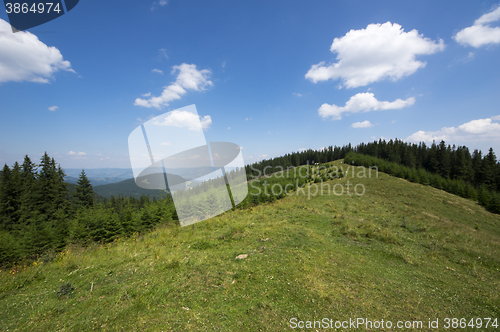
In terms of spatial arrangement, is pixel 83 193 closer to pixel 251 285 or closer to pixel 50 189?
pixel 50 189

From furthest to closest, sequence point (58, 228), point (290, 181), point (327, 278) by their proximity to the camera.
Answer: point (290, 181) → point (58, 228) → point (327, 278)

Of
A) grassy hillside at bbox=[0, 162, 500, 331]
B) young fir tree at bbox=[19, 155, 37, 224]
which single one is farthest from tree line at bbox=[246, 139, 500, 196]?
young fir tree at bbox=[19, 155, 37, 224]

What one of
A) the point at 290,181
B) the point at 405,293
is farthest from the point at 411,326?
the point at 290,181

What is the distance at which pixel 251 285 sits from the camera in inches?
215

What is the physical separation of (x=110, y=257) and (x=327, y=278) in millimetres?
9353

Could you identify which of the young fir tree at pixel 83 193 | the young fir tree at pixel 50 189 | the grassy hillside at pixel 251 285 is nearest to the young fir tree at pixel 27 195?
the young fir tree at pixel 50 189

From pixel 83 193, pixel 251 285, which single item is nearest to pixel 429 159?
pixel 251 285

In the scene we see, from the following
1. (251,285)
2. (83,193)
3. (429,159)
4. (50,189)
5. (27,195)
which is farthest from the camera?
(429,159)

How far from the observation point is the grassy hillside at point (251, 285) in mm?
4297

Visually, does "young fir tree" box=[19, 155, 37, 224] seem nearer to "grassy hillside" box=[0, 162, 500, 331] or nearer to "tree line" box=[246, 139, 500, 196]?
"grassy hillside" box=[0, 162, 500, 331]

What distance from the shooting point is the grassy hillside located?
4297 millimetres

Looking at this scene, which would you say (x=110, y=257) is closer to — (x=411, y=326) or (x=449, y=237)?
(x=411, y=326)

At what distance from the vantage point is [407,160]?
69938 millimetres

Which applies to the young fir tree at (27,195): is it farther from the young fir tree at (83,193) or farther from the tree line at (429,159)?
the tree line at (429,159)
